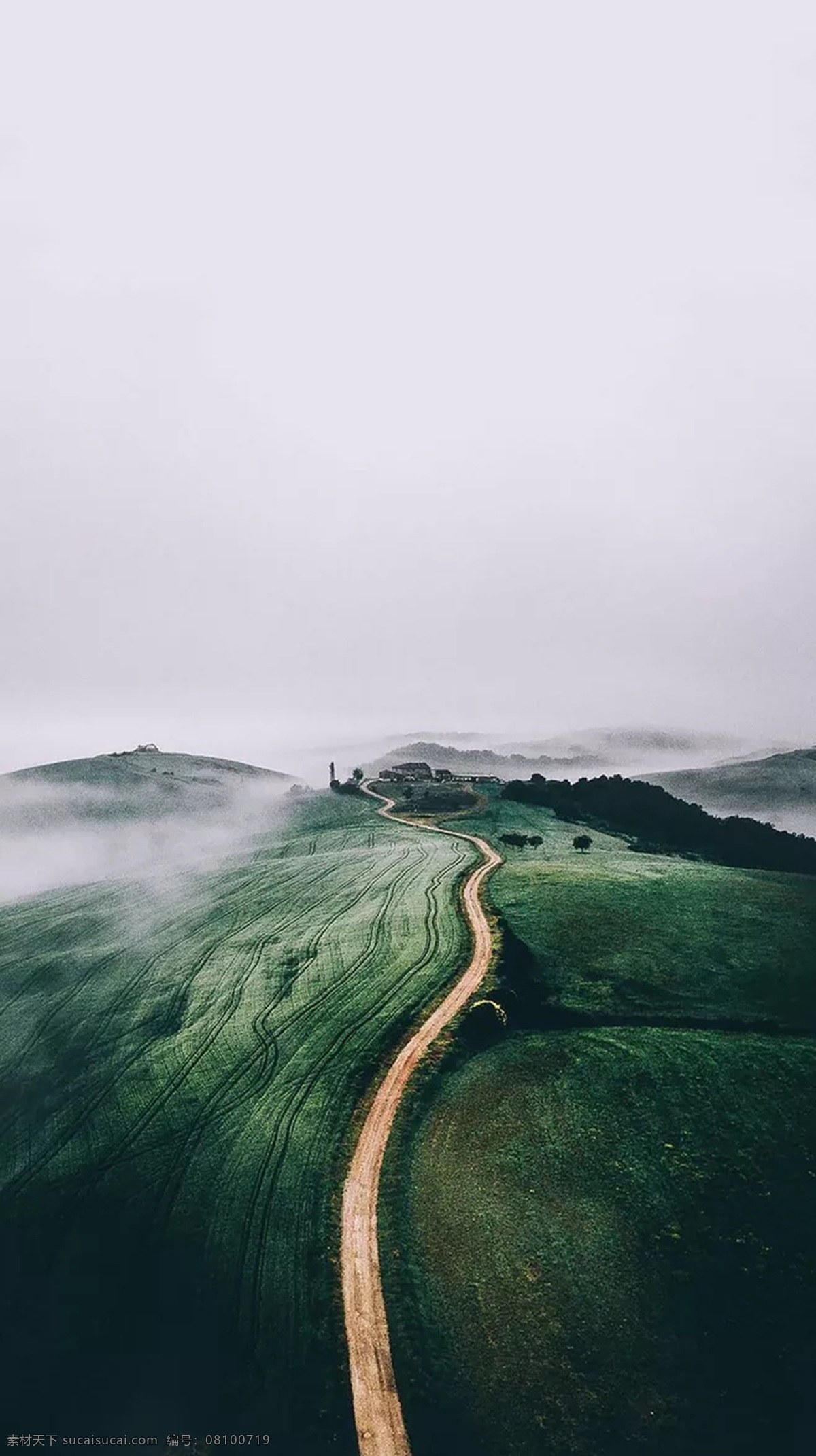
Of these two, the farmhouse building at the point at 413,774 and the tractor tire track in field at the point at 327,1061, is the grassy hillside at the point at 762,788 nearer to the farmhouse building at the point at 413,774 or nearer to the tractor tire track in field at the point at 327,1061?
the farmhouse building at the point at 413,774

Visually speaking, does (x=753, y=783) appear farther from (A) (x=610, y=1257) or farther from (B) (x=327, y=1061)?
(A) (x=610, y=1257)

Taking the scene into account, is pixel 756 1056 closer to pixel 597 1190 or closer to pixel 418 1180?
pixel 597 1190

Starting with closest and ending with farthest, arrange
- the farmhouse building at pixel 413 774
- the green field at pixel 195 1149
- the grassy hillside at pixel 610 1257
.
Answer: the grassy hillside at pixel 610 1257 < the green field at pixel 195 1149 < the farmhouse building at pixel 413 774

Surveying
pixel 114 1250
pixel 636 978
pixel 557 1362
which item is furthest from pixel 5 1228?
pixel 636 978

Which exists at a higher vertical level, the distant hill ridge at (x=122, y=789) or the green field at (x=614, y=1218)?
the distant hill ridge at (x=122, y=789)

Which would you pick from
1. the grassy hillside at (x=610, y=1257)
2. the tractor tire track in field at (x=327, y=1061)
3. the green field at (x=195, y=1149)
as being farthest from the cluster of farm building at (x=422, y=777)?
the grassy hillside at (x=610, y=1257)

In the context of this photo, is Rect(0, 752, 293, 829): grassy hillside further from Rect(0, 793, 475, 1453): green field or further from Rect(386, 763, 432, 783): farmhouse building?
Rect(0, 793, 475, 1453): green field

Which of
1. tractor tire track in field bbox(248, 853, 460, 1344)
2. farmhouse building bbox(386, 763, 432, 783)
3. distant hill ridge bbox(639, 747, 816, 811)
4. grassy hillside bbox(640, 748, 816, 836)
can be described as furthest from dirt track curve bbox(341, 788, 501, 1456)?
distant hill ridge bbox(639, 747, 816, 811)
